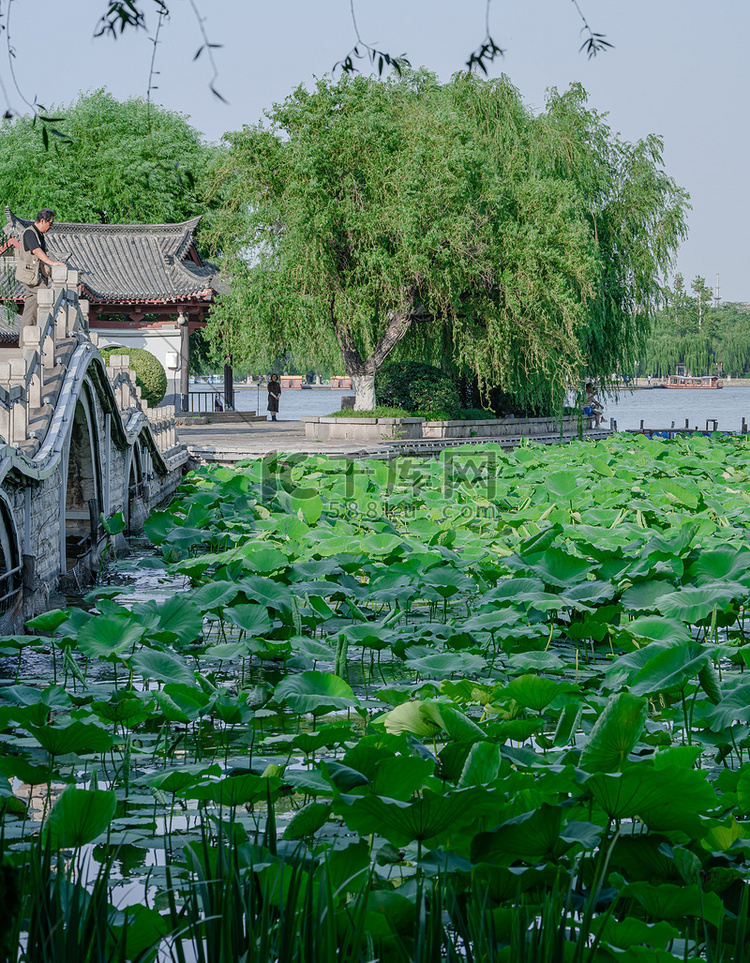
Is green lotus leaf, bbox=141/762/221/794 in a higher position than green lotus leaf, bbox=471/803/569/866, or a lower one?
lower

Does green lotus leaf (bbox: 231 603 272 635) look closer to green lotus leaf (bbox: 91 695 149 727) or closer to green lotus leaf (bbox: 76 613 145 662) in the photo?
green lotus leaf (bbox: 76 613 145 662)

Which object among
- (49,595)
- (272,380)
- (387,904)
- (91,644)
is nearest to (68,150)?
(272,380)

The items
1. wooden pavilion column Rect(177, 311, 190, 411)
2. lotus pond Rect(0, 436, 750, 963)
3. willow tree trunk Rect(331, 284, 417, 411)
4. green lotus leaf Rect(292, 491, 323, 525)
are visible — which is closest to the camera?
lotus pond Rect(0, 436, 750, 963)

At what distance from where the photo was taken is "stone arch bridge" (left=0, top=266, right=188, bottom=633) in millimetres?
5758

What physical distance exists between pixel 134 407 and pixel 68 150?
2107 cm

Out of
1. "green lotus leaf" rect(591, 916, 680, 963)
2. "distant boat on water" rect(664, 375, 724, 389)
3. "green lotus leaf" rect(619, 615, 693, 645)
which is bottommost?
"green lotus leaf" rect(591, 916, 680, 963)

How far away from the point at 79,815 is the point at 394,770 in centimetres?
60

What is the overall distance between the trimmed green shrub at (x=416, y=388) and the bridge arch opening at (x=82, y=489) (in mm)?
11741

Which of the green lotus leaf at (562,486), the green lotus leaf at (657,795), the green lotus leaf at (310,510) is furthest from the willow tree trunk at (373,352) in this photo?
the green lotus leaf at (657,795)

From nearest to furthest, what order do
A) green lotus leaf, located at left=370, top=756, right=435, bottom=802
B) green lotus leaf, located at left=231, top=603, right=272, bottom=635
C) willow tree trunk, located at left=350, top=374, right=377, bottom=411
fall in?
1. green lotus leaf, located at left=370, top=756, right=435, bottom=802
2. green lotus leaf, located at left=231, top=603, right=272, bottom=635
3. willow tree trunk, located at left=350, top=374, right=377, bottom=411

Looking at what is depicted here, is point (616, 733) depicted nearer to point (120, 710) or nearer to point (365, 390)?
point (120, 710)

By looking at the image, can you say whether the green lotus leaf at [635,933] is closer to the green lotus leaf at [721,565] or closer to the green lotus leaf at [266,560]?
the green lotus leaf at [721,565]

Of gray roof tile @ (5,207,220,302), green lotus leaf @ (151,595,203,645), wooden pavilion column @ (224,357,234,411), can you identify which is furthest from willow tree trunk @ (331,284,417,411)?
green lotus leaf @ (151,595,203,645)

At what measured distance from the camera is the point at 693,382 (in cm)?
9469
